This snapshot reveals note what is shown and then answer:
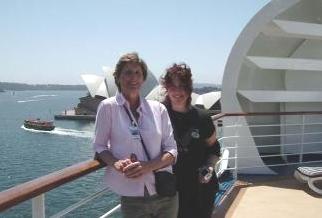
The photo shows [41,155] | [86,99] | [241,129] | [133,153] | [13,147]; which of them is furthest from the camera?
[86,99]

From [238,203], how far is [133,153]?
2.81 meters

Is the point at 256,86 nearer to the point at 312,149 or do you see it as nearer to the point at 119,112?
the point at 312,149

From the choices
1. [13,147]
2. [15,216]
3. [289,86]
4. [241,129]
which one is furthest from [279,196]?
[13,147]

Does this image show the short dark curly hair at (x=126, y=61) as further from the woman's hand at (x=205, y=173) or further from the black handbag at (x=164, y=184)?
the woman's hand at (x=205, y=173)

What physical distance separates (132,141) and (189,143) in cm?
55

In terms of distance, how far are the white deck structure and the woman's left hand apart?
4.29 meters

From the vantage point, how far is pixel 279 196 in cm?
468

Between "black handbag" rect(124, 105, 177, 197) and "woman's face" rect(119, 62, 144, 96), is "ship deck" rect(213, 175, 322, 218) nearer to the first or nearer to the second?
"black handbag" rect(124, 105, 177, 197)

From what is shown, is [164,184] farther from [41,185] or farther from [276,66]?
[276,66]

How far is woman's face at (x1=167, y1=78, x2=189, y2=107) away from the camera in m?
2.26

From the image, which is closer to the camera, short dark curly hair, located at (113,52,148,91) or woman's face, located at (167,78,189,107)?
short dark curly hair, located at (113,52,148,91)

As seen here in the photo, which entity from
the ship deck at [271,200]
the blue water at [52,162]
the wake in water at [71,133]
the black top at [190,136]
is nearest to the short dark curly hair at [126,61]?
the black top at [190,136]

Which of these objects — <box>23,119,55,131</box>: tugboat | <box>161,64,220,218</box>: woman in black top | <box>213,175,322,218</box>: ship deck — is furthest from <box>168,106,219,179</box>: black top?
<box>23,119,55,131</box>: tugboat

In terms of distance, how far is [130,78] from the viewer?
1.90 meters
